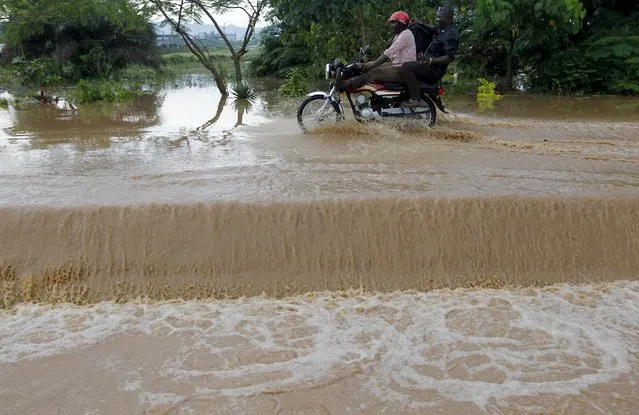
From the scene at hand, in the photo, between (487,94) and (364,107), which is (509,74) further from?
(364,107)

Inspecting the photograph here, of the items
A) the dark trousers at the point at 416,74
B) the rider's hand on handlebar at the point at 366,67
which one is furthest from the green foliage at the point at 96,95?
the dark trousers at the point at 416,74

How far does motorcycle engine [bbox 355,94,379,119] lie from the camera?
7.91m

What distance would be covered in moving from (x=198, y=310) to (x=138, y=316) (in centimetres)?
42

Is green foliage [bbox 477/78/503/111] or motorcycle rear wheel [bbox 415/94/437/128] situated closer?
motorcycle rear wheel [bbox 415/94/437/128]

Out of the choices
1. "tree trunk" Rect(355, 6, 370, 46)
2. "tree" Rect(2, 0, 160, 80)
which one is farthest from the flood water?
"tree" Rect(2, 0, 160, 80)

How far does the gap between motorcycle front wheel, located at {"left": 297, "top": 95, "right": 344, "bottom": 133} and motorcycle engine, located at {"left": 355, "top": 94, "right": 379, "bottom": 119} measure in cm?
27

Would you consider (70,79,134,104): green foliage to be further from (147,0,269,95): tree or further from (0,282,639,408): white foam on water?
(0,282,639,408): white foam on water

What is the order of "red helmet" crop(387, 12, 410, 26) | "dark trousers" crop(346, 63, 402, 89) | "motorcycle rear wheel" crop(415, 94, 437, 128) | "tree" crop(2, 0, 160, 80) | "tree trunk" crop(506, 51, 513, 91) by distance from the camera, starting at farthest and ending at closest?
1. "tree" crop(2, 0, 160, 80)
2. "tree trunk" crop(506, 51, 513, 91)
3. "motorcycle rear wheel" crop(415, 94, 437, 128)
4. "dark trousers" crop(346, 63, 402, 89)
5. "red helmet" crop(387, 12, 410, 26)

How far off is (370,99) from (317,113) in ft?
2.41

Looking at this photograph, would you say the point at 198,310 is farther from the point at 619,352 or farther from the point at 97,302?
the point at 619,352

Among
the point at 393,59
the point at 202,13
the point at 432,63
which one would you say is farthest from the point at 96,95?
the point at 432,63

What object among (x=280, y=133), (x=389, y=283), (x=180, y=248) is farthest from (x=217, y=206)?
(x=280, y=133)

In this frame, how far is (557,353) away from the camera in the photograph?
3668mm

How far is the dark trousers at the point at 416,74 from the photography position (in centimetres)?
765
